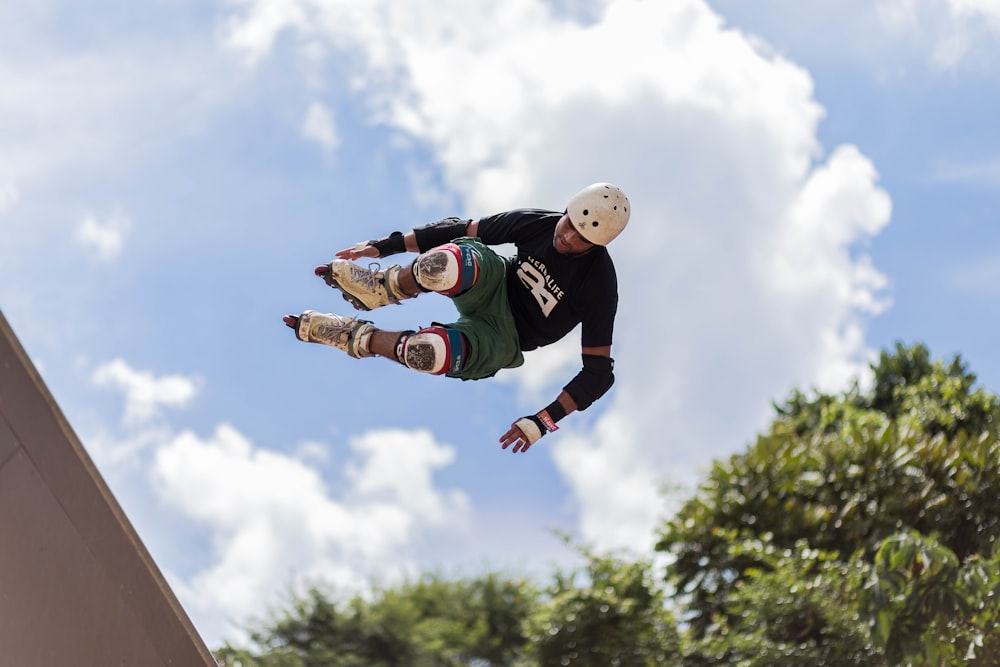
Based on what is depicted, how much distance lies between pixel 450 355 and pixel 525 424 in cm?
54

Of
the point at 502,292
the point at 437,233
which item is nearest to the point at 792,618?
the point at 502,292

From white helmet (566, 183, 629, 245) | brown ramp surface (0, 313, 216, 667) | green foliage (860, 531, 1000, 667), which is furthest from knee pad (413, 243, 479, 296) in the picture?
green foliage (860, 531, 1000, 667)

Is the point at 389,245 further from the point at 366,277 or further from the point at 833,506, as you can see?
the point at 833,506

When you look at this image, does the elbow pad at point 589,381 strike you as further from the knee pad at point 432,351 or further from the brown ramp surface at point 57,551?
the brown ramp surface at point 57,551

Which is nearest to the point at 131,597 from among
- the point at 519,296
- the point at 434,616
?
the point at 519,296

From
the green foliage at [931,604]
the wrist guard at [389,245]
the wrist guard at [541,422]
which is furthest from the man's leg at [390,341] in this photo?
the green foliage at [931,604]

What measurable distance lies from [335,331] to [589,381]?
1.39m

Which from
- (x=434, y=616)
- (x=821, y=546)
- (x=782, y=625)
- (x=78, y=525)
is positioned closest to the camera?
(x=78, y=525)

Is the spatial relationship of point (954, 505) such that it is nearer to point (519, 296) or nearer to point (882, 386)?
point (882, 386)

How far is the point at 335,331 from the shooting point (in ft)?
17.3

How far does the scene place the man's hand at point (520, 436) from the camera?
5246 millimetres

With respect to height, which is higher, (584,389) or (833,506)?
(584,389)

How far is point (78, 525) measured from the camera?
4.68 metres

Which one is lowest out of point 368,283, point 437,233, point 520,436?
point 520,436
